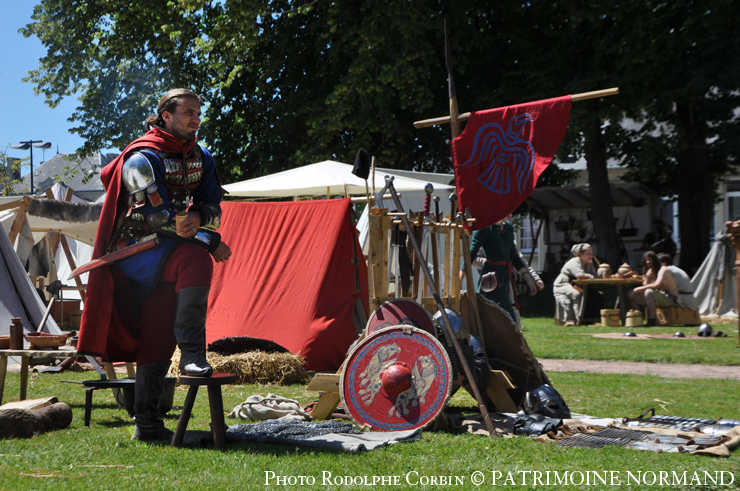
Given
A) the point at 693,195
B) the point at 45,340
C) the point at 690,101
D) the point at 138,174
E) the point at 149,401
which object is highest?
the point at 690,101

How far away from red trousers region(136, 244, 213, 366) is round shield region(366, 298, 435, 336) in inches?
50.3

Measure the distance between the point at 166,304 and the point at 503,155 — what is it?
7.66 feet

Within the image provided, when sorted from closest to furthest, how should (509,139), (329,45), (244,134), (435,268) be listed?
(509,139), (435,268), (329,45), (244,134)

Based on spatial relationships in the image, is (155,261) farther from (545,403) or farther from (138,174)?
(545,403)

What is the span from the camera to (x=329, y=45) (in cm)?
1706

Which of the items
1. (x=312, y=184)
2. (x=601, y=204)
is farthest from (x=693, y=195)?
(x=312, y=184)

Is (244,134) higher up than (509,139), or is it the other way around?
(244,134)

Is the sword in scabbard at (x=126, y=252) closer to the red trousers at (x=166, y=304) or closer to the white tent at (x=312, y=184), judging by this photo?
the red trousers at (x=166, y=304)

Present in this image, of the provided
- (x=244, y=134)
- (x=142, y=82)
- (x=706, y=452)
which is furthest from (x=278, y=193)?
(x=142, y=82)

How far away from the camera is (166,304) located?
13.0 feet

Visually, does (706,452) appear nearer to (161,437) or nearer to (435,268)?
(435,268)

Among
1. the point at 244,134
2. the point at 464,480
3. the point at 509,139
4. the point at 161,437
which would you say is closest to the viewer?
the point at 464,480

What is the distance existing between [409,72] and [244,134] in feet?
18.1

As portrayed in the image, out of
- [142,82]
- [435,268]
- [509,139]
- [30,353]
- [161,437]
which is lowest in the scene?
[161,437]
